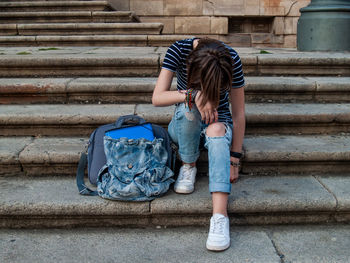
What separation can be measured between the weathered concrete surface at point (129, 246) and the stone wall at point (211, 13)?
6469 mm

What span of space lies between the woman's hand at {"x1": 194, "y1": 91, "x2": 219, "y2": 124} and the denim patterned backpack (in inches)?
15.3

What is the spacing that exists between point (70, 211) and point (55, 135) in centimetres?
95

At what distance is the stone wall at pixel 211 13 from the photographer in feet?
25.7

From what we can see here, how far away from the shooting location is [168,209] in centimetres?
219

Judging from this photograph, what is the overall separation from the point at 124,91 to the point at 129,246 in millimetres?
1600

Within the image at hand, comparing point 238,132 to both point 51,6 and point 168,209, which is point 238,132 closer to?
point 168,209

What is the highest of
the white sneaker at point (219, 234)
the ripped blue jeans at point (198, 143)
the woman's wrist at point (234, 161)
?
the ripped blue jeans at point (198, 143)

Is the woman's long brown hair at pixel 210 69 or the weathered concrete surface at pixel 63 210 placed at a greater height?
the woman's long brown hair at pixel 210 69

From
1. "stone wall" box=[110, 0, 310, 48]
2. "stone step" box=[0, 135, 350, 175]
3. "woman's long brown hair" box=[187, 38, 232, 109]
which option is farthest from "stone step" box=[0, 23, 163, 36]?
"woman's long brown hair" box=[187, 38, 232, 109]

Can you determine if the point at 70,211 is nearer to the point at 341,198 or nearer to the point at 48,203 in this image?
the point at 48,203

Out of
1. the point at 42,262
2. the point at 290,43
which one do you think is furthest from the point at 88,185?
the point at 290,43

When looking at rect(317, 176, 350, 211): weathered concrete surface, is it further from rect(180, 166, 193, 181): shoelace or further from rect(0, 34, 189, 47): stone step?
rect(0, 34, 189, 47): stone step

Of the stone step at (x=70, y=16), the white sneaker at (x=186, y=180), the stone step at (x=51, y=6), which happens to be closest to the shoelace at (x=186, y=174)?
the white sneaker at (x=186, y=180)

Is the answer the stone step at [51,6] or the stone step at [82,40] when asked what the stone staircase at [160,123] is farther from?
the stone step at [51,6]
